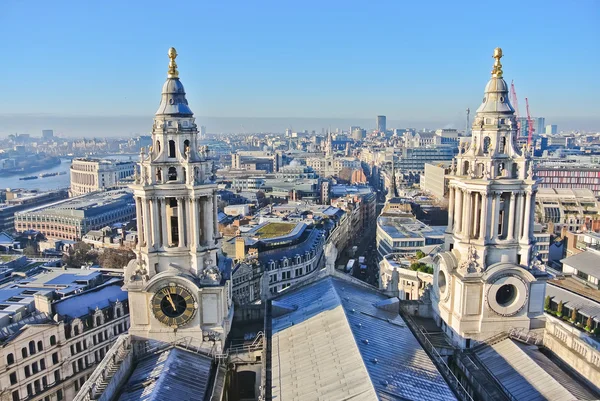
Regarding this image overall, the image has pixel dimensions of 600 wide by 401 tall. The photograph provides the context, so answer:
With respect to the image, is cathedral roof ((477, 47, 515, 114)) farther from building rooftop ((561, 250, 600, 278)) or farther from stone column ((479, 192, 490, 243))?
building rooftop ((561, 250, 600, 278))

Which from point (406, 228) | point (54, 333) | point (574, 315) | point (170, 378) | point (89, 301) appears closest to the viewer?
point (170, 378)

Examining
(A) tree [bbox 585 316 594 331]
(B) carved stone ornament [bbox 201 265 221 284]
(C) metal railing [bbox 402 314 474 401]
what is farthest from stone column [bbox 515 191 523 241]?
(A) tree [bbox 585 316 594 331]

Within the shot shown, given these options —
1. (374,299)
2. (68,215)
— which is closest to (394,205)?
(68,215)

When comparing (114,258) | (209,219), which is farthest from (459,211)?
(114,258)

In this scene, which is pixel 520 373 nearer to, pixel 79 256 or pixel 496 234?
pixel 496 234

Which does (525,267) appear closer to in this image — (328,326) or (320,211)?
(328,326)

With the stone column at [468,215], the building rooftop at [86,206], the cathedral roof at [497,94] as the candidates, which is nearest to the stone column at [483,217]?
the stone column at [468,215]
